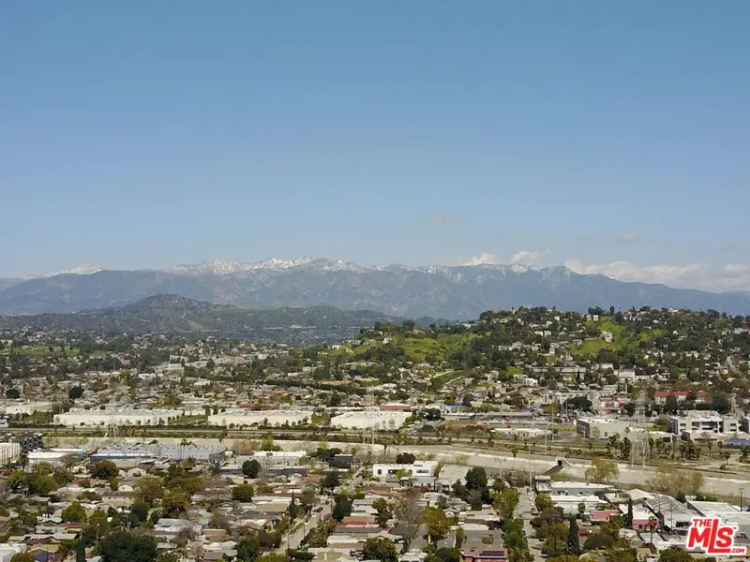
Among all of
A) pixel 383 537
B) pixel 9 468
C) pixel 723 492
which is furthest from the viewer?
pixel 9 468

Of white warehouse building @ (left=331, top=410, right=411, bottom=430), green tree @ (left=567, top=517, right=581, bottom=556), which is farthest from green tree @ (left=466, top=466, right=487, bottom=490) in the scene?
white warehouse building @ (left=331, top=410, right=411, bottom=430)

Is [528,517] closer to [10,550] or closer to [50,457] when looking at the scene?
[10,550]

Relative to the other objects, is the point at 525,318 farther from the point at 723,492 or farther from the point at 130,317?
the point at 130,317

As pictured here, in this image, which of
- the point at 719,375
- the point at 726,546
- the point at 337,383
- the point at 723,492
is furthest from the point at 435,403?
the point at 726,546

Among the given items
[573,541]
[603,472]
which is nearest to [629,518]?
[573,541]

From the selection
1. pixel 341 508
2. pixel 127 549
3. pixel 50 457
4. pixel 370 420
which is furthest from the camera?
pixel 370 420
